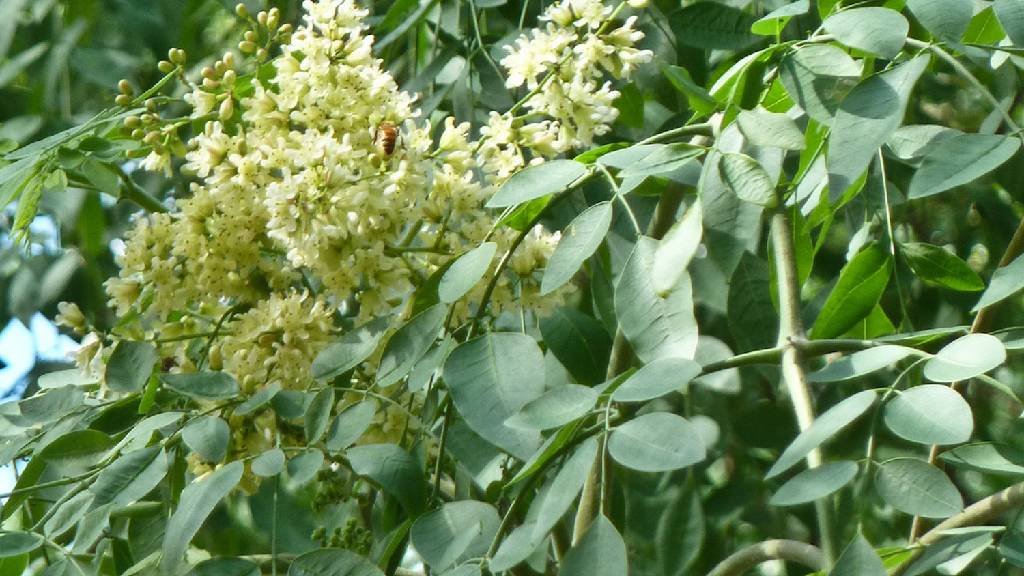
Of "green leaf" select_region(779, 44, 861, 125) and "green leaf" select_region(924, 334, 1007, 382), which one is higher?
"green leaf" select_region(779, 44, 861, 125)

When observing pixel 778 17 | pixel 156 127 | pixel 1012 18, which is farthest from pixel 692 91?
pixel 156 127

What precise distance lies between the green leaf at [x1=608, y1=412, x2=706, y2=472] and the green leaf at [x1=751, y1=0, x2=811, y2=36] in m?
0.26

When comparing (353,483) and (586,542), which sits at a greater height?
(586,542)

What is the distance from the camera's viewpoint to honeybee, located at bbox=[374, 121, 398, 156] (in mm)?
853

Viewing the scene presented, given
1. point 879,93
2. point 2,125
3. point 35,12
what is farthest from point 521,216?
point 35,12

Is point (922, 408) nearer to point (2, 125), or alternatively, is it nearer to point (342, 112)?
point (342, 112)

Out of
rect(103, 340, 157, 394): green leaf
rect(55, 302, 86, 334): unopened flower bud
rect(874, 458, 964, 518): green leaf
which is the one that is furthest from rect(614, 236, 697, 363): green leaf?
rect(55, 302, 86, 334): unopened flower bud

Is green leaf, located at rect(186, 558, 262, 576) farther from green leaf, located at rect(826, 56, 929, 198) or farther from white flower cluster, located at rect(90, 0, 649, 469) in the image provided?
green leaf, located at rect(826, 56, 929, 198)

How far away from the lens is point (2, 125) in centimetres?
143

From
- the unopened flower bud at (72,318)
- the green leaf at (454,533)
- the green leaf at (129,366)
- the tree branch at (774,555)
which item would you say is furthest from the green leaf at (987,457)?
the unopened flower bud at (72,318)

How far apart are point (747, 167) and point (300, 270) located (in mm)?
401

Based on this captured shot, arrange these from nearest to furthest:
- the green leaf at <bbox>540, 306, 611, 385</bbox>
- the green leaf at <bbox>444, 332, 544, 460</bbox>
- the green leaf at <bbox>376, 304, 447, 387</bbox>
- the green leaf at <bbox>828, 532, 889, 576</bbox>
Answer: the green leaf at <bbox>828, 532, 889, 576</bbox> < the green leaf at <bbox>444, 332, 544, 460</bbox> < the green leaf at <bbox>376, 304, 447, 387</bbox> < the green leaf at <bbox>540, 306, 611, 385</bbox>

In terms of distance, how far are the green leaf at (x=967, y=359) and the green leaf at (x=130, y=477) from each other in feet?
1.28

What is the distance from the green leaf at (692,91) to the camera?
30.2 inches
